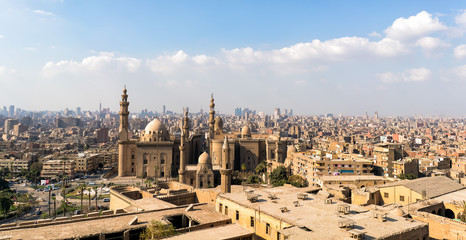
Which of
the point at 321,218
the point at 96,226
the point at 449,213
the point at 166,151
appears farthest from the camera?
the point at 166,151

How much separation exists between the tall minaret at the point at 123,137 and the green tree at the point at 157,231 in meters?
34.6

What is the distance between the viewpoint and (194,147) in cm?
5547

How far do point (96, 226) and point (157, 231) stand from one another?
10.7 feet

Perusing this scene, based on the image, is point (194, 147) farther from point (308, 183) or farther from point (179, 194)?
point (179, 194)

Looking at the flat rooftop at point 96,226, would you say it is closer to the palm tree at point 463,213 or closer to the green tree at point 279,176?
the palm tree at point 463,213

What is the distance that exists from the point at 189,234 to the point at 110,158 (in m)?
59.7

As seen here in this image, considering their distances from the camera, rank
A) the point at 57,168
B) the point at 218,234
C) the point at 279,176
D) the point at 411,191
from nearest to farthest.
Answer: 1. the point at 218,234
2. the point at 411,191
3. the point at 279,176
4. the point at 57,168

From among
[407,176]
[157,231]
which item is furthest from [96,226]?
[407,176]

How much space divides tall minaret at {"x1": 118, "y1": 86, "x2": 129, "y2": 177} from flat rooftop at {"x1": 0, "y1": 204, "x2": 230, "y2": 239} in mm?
31206

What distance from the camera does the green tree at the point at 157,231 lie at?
1407 centimetres

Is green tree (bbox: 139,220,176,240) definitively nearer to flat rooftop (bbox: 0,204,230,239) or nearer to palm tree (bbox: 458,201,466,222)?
flat rooftop (bbox: 0,204,230,239)

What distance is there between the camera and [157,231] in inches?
555

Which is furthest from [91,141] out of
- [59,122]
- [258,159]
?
[59,122]

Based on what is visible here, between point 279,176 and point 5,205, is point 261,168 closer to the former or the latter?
point 279,176
